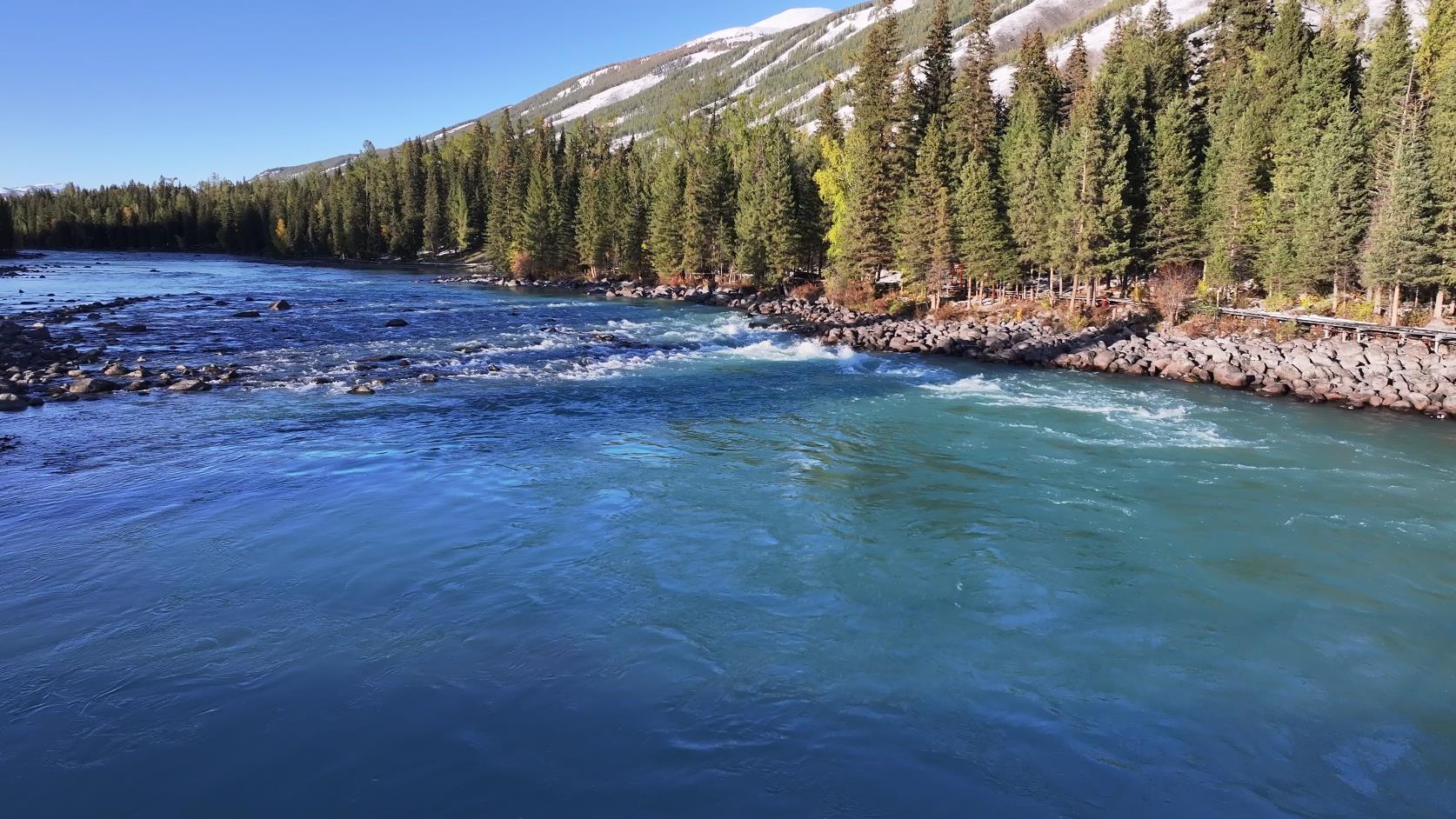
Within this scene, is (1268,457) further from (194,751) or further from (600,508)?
(194,751)

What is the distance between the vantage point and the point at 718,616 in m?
10.8

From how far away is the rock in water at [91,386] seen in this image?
24469 mm

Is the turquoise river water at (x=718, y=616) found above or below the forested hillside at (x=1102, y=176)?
below

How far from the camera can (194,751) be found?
7.91 meters

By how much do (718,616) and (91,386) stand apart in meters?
24.5

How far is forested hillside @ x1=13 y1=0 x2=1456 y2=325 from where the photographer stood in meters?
35.0

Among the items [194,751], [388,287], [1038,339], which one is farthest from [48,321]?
[1038,339]

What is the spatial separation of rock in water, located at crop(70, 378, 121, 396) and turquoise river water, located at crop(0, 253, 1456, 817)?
2410 mm

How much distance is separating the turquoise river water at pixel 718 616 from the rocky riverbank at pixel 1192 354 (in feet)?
13.7

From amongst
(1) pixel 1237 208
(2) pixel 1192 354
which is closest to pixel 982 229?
(1) pixel 1237 208

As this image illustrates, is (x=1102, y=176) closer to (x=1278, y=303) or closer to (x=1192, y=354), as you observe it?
(x=1278, y=303)

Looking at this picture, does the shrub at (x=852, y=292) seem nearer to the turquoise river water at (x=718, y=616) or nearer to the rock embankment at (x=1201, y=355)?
the rock embankment at (x=1201, y=355)

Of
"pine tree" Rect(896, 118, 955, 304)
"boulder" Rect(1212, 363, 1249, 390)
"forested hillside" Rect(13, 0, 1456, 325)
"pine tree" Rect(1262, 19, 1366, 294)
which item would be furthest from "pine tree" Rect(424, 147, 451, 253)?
"boulder" Rect(1212, 363, 1249, 390)

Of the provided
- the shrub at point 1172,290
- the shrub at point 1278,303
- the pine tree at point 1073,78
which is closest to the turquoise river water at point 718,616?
the shrub at point 1172,290
